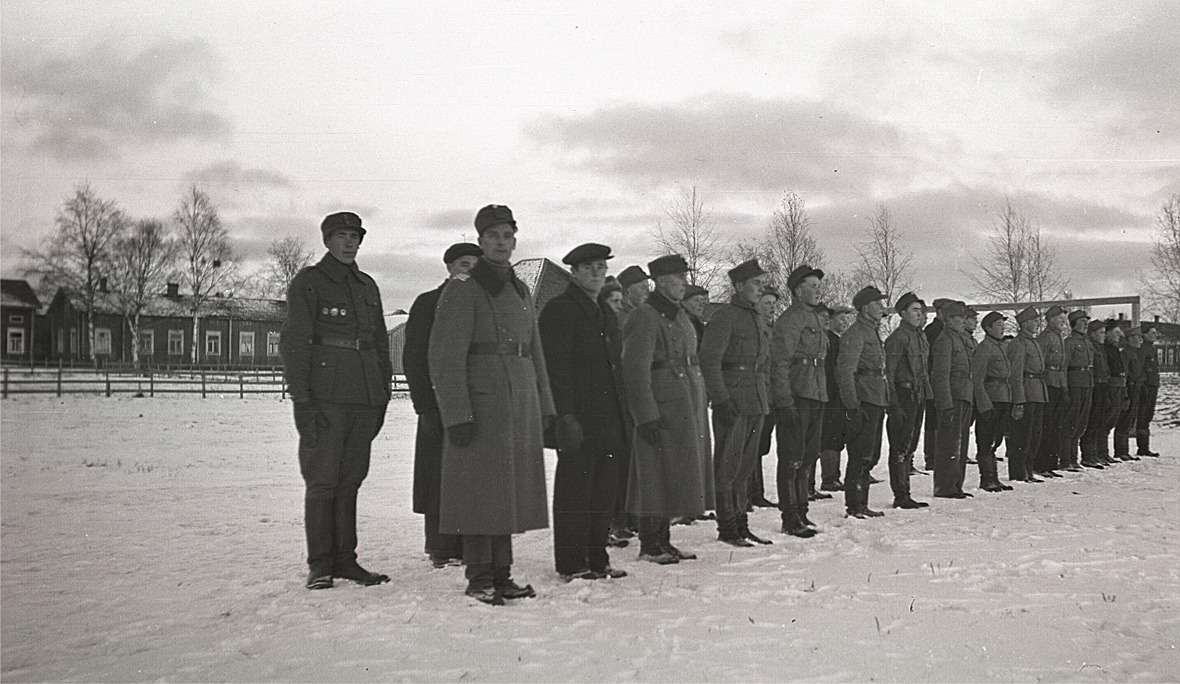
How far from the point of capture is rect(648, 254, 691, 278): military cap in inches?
233

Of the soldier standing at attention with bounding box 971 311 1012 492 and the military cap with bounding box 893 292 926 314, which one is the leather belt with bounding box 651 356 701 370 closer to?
the military cap with bounding box 893 292 926 314

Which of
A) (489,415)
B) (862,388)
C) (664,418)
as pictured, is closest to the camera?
(489,415)

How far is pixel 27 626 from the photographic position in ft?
12.8

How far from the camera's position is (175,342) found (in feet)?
15.5

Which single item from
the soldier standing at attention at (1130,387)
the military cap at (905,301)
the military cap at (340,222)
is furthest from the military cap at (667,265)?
the soldier standing at attention at (1130,387)

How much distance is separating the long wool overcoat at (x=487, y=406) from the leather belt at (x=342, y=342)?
0.44 m

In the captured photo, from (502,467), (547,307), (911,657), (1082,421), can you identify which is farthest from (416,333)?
(1082,421)

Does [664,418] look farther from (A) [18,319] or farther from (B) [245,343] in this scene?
(A) [18,319]

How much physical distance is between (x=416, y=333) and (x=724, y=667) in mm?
2823

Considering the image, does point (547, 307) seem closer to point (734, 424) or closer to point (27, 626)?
point (734, 424)

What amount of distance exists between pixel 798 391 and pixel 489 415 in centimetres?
305

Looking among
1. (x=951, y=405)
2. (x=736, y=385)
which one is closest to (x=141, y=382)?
(x=736, y=385)

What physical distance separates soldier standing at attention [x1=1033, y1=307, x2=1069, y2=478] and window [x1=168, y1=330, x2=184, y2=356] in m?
9.43

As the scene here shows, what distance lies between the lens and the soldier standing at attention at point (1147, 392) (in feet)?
42.6
